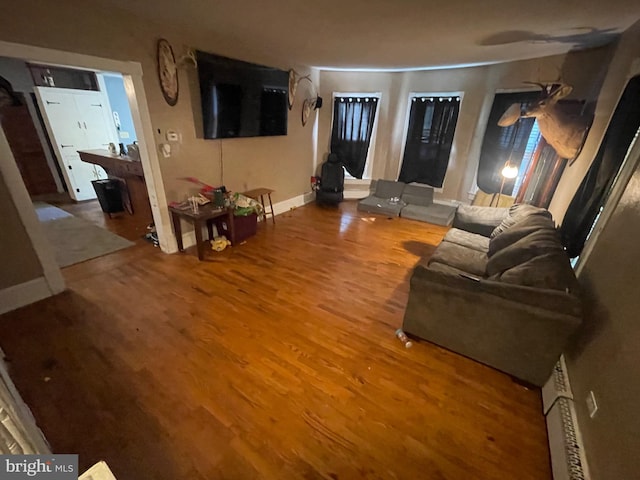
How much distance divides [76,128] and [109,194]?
1.78m

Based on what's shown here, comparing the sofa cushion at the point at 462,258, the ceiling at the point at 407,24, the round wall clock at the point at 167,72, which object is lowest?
the sofa cushion at the point at 462,258

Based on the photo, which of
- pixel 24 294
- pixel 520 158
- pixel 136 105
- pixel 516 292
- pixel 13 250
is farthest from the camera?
pixel 520 158

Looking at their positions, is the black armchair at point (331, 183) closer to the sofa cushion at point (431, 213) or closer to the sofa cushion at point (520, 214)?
the sofa cushion at point (431, 213)

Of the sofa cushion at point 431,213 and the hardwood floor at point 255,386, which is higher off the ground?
the sofa cushion at point 431,213

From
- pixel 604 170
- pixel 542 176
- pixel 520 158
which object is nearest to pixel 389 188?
pixel 520 158

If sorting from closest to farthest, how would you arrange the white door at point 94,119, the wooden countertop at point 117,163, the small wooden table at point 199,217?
the small wooden table at point 199,217, the wooden countertop at point 117,163, the white door at point 94,119

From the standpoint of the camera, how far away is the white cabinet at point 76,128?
4598 mm

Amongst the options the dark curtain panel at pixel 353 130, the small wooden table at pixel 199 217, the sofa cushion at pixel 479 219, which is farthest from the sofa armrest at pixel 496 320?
the dark curtain panel at pixel 353 130

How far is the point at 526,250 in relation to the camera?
2.12 meters

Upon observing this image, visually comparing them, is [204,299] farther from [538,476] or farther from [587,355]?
[587,355]

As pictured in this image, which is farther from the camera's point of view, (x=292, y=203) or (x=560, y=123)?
(x=292, y=203)

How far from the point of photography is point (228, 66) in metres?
3.29

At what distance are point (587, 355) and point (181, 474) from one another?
7.59ft

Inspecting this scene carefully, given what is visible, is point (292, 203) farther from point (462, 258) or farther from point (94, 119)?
point (94, 119)
